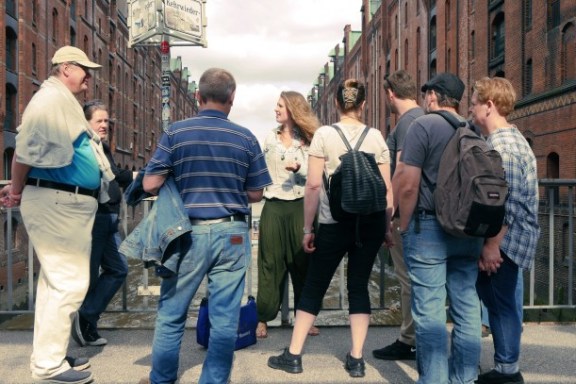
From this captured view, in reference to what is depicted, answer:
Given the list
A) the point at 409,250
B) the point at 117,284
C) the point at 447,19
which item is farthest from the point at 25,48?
the point at 409,250

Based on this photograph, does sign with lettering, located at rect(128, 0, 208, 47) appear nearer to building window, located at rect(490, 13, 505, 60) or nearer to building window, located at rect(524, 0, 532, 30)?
building window, located at rect(524, 0, 532, 30)

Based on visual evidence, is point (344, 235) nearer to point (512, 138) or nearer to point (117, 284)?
point (512, 138)

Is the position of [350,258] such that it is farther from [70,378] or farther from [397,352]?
[70,378]

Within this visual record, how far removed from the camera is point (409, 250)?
10.1ft

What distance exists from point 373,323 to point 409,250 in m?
1.97

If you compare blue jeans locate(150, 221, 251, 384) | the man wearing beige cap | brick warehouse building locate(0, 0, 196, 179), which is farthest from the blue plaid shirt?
brick warehouse building locate(0, 0, 196, 179)

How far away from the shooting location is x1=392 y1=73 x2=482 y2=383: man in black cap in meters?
2.99

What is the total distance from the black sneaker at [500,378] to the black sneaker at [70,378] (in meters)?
2.49

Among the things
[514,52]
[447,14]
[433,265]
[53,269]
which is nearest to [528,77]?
[514,52]

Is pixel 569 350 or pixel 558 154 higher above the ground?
pixel 558 154

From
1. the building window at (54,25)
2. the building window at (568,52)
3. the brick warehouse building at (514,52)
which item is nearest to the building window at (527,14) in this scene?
the brick warehouse building at (514,52)

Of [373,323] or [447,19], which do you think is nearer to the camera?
[373,323]

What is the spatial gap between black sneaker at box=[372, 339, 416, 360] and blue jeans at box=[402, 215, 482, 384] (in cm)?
79

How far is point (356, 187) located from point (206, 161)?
0.94 m
